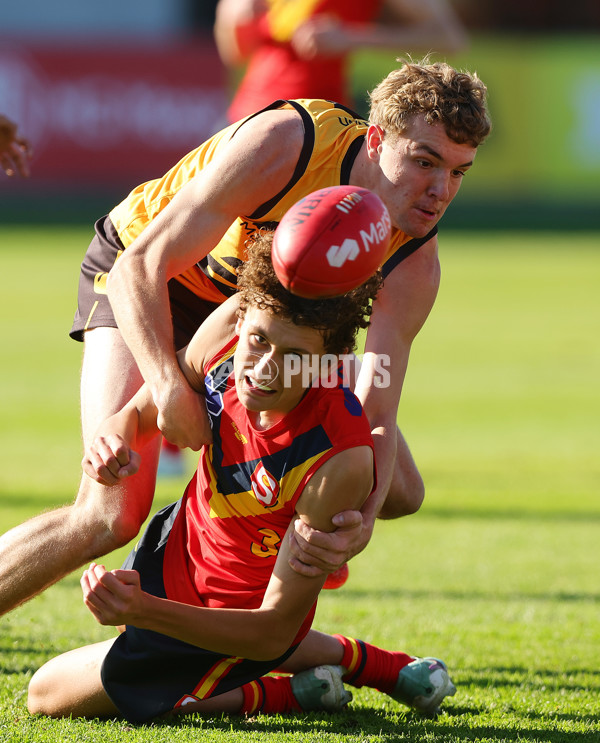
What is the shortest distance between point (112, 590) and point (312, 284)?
102 cm

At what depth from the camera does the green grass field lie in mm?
3924

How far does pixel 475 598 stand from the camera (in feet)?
19.0

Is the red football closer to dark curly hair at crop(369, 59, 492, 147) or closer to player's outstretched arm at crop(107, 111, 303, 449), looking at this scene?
player's outstretched arm at crop(107, 111, 303, 449)

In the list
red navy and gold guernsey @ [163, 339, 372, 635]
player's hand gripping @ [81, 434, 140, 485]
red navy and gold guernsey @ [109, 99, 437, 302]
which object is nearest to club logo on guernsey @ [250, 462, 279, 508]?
red navy and gold guernsey @ [163, 339, 372, 635]

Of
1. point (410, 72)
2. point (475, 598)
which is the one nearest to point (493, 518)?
point (475, 598)

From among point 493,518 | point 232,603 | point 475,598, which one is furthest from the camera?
point 493,518

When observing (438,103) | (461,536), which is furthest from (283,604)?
(461,536)

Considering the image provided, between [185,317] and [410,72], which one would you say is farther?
[185,317]

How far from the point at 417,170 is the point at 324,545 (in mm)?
1338

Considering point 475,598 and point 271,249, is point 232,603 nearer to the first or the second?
point 271,249

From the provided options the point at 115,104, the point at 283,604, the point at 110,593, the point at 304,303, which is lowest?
the point at 115,104

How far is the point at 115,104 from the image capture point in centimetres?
2438

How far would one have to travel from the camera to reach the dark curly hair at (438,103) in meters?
3.93

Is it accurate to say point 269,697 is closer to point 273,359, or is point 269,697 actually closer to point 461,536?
point 273,359
